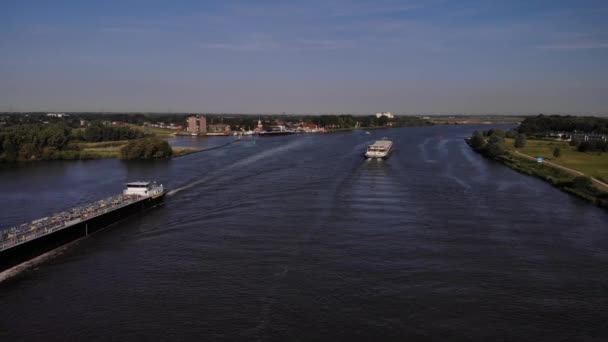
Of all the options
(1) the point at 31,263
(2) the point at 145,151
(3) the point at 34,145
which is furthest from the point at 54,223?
(3) the point at 34,145

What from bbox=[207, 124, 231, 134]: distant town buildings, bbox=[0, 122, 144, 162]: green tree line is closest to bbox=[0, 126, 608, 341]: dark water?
bbox=[0, 122, 144, 162]: green tree line

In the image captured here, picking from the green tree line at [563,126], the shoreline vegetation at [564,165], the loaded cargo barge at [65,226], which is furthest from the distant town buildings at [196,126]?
the loaded cargo barge at [65,226]

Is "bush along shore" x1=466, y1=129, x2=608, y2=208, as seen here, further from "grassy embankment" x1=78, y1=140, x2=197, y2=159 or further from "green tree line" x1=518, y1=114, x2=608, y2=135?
"grassy embankment" x1=78, y1=140, x2=197, y2=159

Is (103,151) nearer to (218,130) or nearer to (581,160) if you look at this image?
(581,160)

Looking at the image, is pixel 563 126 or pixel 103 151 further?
pixel 563 126

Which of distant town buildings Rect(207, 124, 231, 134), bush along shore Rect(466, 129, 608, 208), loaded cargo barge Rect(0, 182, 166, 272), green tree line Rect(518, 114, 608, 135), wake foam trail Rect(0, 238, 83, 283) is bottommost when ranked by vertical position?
wake foam trail Rect(0, 238, 83, 283)

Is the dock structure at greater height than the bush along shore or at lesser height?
lesser

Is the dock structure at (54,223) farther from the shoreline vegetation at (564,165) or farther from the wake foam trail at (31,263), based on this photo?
the shoreline vegetation at (564,165)

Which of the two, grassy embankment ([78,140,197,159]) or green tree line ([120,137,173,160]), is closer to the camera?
green tree line ([120,137,173,160])
